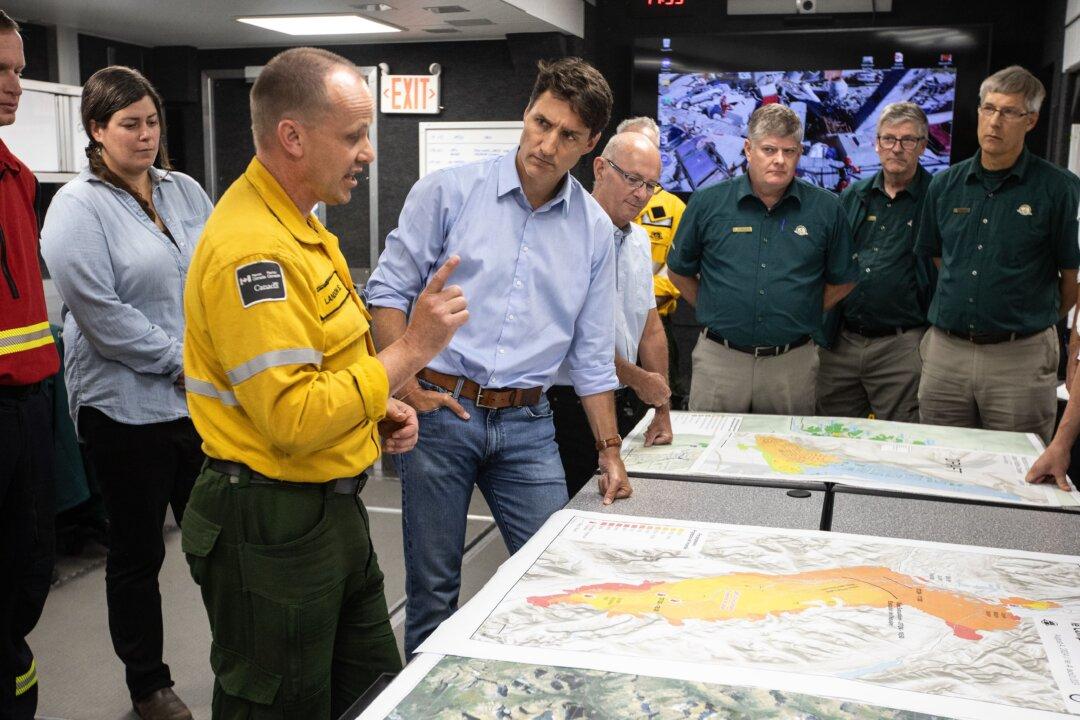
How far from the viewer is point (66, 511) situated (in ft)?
11.5

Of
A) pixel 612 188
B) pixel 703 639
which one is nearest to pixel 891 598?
pixel 703 639

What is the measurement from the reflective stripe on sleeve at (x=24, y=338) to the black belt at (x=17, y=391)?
7cm

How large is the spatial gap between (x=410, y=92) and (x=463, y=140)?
432mm

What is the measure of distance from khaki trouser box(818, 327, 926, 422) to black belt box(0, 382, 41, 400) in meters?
2.51

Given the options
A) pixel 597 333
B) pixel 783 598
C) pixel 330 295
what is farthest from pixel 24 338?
pixel 783 598

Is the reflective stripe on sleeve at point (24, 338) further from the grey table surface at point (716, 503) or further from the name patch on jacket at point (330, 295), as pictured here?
the grey table surface at point (716, 503)

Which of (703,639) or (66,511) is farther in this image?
(66,511)

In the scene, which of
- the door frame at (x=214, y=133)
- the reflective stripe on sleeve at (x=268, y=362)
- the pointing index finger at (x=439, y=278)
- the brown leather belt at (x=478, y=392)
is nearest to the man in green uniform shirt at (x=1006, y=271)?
the brown leather belt at (x=478, y=392)

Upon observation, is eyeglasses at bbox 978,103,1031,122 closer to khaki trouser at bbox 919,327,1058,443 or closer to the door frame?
khaki trouser at bbox 919,327,1058,443

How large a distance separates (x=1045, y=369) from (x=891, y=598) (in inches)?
73.9

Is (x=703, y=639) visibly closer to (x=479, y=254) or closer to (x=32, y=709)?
(x=479, y=254)

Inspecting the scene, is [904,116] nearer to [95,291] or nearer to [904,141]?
[904,141]

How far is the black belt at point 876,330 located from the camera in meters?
3.30

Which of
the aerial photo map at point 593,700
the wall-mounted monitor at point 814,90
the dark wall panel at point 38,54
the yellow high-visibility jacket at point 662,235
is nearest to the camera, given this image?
the aerial photo map at point 593,700
